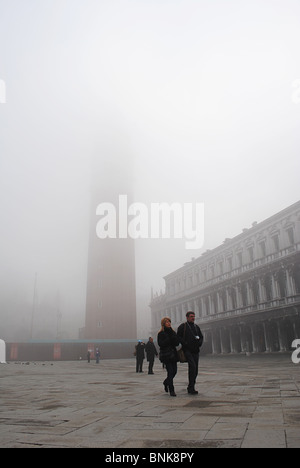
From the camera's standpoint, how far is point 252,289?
3975 centimetres

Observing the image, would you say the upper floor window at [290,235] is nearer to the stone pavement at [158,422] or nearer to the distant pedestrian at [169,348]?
the stone pavement at [158,422]

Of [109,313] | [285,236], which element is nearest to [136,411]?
[285,236]

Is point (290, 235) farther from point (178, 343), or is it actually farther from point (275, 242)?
Answer: point (178, 343)

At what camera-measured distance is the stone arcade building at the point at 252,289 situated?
34094 mm

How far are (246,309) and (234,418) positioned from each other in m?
37.2

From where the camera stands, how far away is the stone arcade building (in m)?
34.1

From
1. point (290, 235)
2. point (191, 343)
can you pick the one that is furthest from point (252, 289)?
point (191, 343)

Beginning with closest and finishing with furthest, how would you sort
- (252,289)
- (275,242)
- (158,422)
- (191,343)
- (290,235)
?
(158,422)
(191,343)
(290,235)
(275,242)
(252,289)

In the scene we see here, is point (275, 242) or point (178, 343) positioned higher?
point (275, 242)

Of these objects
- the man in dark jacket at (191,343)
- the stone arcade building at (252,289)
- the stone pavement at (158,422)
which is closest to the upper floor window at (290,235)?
the stone arcade building at (252,289)

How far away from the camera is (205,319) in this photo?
48.3 meters

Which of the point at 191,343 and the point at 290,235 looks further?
the point at 290,235
